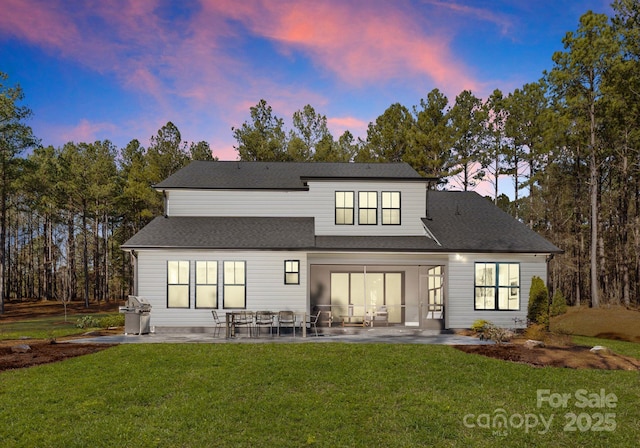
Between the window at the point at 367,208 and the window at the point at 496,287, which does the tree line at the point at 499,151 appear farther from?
the window at the point at 367,208

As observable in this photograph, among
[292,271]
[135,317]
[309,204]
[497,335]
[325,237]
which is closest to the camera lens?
[497,335]

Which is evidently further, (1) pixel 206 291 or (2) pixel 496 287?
(2) pixel 496 287

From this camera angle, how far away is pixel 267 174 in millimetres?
22641

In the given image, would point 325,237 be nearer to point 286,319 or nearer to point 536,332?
point 286,319

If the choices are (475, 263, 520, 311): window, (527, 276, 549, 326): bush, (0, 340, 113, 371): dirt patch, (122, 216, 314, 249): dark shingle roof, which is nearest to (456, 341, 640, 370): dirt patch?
(527, 276, 549, 326): bush

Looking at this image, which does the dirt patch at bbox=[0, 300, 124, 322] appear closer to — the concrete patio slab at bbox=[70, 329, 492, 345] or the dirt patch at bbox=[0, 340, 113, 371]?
the dirt patch at bbox=[0, 340, 113, 371]

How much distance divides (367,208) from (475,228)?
4.87m

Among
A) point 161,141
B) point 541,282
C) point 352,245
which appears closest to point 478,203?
point 541,282

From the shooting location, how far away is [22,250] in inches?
2249

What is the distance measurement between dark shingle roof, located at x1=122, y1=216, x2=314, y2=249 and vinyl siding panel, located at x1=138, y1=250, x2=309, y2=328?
36 cm

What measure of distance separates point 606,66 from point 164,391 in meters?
28.5

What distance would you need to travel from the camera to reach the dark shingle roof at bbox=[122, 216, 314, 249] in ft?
58.2

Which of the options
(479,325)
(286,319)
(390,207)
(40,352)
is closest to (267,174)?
(390,207)

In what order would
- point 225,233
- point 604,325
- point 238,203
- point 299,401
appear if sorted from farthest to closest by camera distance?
1. point 238,203
2. point 604,325
3. point 225,233
4. point 299,401
